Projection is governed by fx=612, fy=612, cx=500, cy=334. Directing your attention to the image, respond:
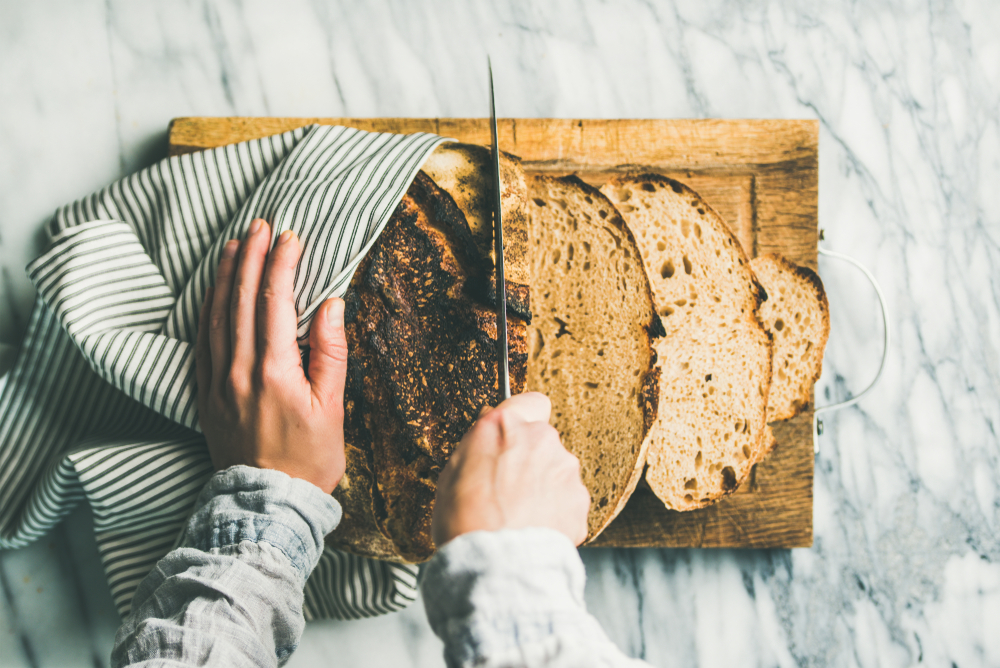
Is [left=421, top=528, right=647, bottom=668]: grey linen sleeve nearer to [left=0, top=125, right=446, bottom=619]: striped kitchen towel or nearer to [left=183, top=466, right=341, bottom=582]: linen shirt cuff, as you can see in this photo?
[left=183, top=466, right=341, bottom=582]: linen shirt cuff

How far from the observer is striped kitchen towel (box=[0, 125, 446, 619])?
3.58 feet

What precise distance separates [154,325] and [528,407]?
2.55 ft

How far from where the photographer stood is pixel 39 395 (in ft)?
4.09

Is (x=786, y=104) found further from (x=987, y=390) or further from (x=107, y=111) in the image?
(x=107, y=111)

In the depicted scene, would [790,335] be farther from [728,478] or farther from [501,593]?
[501,593]

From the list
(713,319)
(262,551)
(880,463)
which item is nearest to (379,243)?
(262,551)

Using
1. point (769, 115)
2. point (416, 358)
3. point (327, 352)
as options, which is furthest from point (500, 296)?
point (769, 115)

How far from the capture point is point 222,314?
3.57 ft

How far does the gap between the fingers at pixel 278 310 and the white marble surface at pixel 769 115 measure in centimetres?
57

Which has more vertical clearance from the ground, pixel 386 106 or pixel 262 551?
pixel 386 106

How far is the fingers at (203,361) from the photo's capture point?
3.58 feet

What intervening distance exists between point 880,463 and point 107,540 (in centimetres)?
170

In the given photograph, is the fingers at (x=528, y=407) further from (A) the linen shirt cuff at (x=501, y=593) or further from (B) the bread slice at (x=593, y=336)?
(B) the bread slice at (x=593, y=336)

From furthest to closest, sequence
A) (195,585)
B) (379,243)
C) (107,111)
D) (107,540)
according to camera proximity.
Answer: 1. (107,111)
2. (107,540)
3. (379,243)
4. (195,585)
